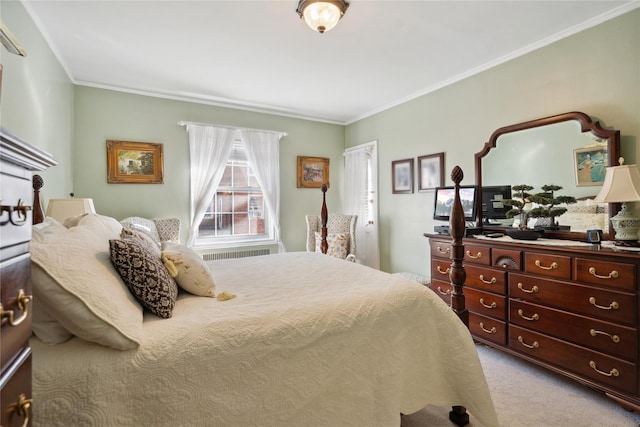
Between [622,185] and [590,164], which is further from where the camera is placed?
[590,164]

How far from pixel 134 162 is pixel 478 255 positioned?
3.90 metres

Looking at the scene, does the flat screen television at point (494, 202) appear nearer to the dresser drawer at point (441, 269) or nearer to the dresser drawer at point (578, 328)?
the dresser drawer at point (441, 269)

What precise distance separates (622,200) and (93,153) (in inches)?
193

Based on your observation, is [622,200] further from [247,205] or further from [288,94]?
[247,205]

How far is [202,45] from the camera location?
269cm

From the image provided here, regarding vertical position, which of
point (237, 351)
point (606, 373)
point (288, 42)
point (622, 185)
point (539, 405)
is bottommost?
point (539, 405)

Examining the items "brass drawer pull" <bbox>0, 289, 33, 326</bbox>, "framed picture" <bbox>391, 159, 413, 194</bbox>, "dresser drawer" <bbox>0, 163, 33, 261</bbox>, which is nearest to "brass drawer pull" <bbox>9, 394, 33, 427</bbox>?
"brass drawer pull" <bbox>0, 289, 33, 326</bbox>

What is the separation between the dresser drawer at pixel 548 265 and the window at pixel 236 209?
10.9 ft

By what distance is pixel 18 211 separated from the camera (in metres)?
0.65

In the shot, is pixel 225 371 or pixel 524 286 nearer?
pixel 225 371

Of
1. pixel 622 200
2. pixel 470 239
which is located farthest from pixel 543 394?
pixel 622 200

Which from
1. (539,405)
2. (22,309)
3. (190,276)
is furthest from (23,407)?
(539,405)

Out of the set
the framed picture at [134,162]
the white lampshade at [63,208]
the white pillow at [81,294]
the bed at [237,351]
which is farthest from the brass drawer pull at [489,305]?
the framed picture at [134,162]

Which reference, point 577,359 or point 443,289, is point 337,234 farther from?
point 577,359
